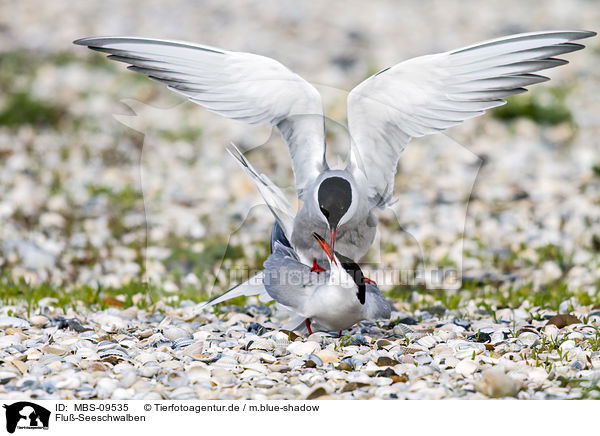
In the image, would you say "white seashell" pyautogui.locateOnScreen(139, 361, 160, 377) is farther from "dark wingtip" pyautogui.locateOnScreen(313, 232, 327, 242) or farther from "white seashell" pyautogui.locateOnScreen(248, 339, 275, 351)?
"dark wingtip" pyautogui.locateOnScreen(313, 232, 327, 242)

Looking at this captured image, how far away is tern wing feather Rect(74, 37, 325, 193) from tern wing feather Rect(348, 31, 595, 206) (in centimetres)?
22

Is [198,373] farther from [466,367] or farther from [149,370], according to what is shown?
[466,367]

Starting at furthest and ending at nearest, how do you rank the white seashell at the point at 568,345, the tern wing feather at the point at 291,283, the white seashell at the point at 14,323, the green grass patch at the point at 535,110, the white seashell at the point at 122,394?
the green grass patch at the point at 535,110 → the white seashell at the point at 14,323 → the tern wing feather at the point at 291,283 → the white seashell at the point at 568,345 → the white seashell at the point at 122,394

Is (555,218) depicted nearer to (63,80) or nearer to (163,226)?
(163,226)

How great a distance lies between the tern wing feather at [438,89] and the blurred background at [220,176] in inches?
12.7

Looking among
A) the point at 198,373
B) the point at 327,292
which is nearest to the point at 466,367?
the point at 327,292

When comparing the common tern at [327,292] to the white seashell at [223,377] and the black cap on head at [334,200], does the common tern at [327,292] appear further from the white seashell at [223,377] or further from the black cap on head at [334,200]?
the white seashell at [223,377]

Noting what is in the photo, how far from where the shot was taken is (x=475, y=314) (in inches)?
169

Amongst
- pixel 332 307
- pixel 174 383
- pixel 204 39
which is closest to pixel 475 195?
pixel 332 307

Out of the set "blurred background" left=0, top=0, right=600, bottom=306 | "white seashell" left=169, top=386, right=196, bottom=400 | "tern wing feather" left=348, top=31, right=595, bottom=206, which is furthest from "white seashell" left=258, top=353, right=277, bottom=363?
"blurred background" left=0, top=0, right=600, bottom=306

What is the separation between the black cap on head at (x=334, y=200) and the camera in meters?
3.36

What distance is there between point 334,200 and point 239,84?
803 millimetres

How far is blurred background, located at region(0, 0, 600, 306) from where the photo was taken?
525cm

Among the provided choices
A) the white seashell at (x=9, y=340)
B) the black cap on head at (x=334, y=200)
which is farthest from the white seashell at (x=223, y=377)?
the white seashell at (x=9, y=340)
